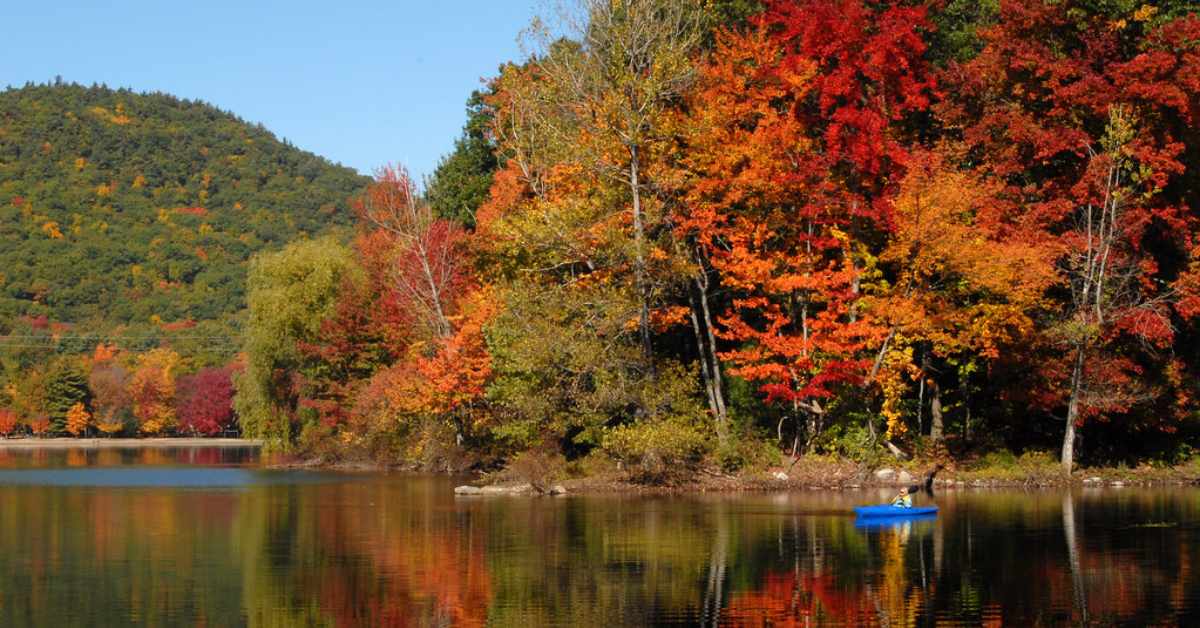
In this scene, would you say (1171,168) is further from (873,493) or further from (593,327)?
(593,327)

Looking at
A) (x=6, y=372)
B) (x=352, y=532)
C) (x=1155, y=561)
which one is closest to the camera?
(x=1155, y=561)

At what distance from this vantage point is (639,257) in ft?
144

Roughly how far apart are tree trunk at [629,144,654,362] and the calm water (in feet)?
20.9

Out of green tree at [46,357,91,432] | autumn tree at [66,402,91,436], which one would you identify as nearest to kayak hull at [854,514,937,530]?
autumn tree at [66,402,91,436]

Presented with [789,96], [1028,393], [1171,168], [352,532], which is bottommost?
[352,532]

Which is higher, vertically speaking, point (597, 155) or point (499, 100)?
point (499, 100)

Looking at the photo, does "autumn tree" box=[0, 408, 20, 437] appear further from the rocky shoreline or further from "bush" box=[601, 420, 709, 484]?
"bush" box=[601, 420, 709, 484]

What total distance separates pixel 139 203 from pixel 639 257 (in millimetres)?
122068

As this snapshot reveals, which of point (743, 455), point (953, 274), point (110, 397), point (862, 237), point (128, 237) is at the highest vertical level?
point (128, 237)

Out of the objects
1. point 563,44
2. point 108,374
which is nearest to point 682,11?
point 563,44

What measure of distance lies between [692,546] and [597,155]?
63.1 ft

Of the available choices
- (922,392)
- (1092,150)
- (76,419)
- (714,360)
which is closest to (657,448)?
(714,360)

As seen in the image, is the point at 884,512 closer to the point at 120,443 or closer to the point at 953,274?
the point at 953,274

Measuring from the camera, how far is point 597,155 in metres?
45.2
